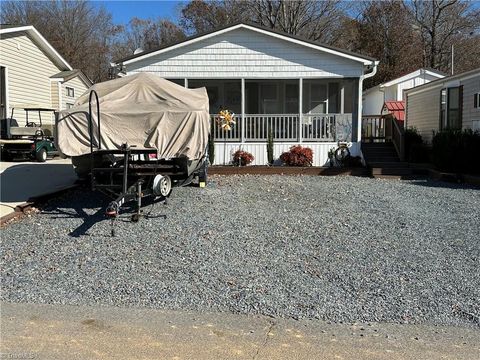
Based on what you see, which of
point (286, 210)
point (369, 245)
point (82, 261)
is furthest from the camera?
point (286, 210)

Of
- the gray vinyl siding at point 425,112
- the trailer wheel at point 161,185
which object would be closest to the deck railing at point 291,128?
the gray vinyl siding at point 425,112

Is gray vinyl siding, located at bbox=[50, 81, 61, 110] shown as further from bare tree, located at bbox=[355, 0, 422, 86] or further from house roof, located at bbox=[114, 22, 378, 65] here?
bare tree, located at bbox=[355, 0, 422, 86]

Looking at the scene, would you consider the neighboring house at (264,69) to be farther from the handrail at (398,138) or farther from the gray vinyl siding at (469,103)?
the gray vinyl siding at (469,103)

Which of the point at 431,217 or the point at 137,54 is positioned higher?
the point at 137,54

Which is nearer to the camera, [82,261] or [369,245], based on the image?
[82,261]

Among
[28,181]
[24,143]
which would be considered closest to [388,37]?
[24,143]

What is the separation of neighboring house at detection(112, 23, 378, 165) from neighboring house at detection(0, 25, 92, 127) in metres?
6.56

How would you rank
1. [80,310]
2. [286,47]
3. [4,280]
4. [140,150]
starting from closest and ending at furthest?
1. [80,310]
2. [4,280]
3. [140,150]
4. [286,47]

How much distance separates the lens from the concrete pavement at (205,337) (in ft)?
12.6

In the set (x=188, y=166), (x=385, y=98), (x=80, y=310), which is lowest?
(x=80, y=310)

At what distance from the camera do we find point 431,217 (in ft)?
27.5

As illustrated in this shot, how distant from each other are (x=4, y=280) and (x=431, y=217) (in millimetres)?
6526

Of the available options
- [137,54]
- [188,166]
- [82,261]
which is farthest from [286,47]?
[82,261]

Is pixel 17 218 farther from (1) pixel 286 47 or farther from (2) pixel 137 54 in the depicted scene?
(1) pixel 286 47
